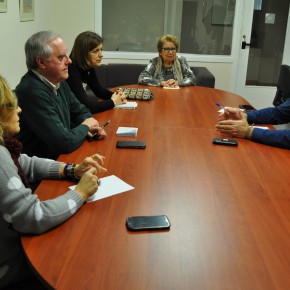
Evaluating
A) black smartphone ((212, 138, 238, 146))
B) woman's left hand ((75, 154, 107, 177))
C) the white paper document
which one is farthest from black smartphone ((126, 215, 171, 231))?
the white paper document

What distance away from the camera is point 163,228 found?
1.25 metres

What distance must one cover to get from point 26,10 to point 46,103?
7.51 ft

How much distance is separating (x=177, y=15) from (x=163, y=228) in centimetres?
454

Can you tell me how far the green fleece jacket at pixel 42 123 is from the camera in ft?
6.36

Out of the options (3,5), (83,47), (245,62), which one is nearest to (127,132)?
(83,47)

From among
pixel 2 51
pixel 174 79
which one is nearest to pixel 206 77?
pixel 174 79

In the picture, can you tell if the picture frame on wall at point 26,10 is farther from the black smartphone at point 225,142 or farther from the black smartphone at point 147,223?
the black smartphone at point 147,223

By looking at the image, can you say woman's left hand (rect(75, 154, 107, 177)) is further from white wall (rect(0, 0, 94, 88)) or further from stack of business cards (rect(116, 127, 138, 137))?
white wall (rect(0, 0, 94, 88))

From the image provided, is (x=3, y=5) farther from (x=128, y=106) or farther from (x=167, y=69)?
(x=167, y=69)

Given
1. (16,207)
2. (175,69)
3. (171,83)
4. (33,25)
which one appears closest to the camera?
(16,207)

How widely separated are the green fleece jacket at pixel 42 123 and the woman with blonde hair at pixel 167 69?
1.91 metres

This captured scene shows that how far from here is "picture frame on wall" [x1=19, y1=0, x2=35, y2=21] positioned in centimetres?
366

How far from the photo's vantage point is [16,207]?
1.16m

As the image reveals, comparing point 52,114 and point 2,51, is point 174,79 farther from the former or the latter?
point 52,114
